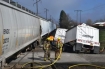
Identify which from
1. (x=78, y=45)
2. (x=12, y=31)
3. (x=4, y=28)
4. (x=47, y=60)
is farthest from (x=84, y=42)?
(x=4, y=28)

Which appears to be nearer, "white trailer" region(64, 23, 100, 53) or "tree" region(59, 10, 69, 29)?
"white trailer" region(64, 23, 100, 53)

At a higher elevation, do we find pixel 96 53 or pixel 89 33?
pixel 89 33

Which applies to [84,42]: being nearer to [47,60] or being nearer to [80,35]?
[80,35]

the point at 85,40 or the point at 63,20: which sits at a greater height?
the point at 63,20

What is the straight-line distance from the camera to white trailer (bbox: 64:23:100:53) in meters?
22.3

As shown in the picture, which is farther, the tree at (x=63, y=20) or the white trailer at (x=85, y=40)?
the tree at (x=63, y=20)

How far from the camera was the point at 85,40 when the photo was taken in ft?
74.4

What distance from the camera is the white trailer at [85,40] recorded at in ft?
73.3

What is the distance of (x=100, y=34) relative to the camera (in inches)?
970

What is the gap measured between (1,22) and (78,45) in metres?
14.0

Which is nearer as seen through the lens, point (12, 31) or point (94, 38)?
point (12, 31)

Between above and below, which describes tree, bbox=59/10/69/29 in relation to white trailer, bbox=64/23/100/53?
above

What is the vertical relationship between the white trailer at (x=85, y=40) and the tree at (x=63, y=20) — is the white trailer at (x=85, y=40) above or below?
below

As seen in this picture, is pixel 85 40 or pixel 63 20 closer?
pixel 85 40
